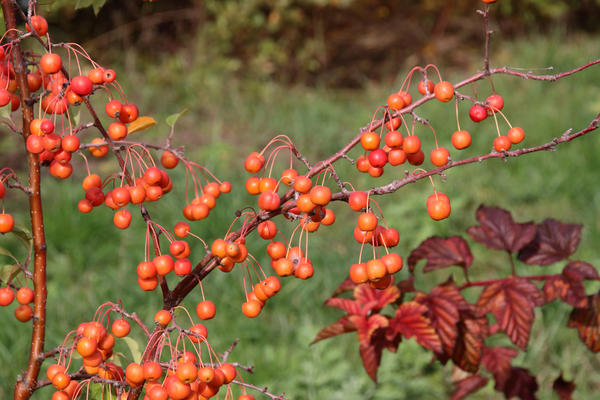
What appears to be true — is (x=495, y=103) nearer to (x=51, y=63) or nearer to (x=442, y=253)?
(x=442, y=253)

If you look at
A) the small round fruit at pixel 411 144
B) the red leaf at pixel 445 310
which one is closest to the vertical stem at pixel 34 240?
the small round fruit at pixel 411 144

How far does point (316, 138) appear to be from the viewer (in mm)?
5168

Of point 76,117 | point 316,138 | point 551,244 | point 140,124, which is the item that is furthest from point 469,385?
point 316,138

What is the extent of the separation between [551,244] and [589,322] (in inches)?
9.3

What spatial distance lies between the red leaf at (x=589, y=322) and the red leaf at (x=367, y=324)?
529 millimetres

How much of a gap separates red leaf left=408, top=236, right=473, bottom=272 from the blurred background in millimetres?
724

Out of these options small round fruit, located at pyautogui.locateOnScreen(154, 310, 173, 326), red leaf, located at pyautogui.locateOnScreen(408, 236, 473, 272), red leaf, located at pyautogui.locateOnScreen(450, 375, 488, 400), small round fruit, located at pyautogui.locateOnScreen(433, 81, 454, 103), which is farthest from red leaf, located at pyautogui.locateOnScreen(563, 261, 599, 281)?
small round fruit, located at pyautogui.locateOnScreen(154, 310, 173, 326)

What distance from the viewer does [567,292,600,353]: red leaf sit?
175cm

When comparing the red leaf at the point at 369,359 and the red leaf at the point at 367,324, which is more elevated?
the red leaf at the point at 367,324

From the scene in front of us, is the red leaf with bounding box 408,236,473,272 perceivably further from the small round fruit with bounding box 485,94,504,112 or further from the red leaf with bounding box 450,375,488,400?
the small round fruit with bounding box 485,94,504,112

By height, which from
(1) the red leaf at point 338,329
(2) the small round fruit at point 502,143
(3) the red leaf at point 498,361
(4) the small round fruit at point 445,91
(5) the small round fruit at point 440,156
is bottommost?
(3) the red leaf at point 498,361

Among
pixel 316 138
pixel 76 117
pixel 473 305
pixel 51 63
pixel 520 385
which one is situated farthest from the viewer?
pixel 316 138

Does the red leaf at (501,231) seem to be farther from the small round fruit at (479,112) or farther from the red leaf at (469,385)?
the small round fruit at (479,112)

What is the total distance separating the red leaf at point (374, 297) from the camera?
1.70 m
